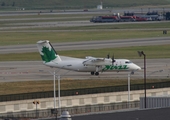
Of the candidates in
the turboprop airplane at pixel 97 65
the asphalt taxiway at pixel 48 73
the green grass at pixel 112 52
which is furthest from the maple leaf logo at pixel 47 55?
the green grass at pixel 112 52

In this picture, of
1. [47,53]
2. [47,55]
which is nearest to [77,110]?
[47,55]

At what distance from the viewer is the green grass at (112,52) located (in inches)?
5320

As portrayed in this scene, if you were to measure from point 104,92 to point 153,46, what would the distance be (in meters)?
69.4

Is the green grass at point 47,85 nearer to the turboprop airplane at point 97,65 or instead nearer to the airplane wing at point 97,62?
the turboprop airplane at point 97,65

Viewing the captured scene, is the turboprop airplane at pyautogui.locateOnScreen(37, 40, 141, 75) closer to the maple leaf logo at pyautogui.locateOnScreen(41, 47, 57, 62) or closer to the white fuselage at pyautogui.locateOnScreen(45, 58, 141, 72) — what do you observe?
the white fuselage at pyautogui.locateOnScreen(45, 58, 141, 72)

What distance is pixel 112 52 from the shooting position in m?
144

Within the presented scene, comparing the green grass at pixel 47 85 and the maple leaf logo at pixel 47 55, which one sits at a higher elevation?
the maple leaf logo at pixel 47 55

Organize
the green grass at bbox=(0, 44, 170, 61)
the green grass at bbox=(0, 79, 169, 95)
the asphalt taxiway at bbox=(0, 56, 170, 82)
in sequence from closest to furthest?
the green grass at bbox=(0, 79, 169, 95) → the asphalt taxiway at bbox=(0, 56, 170, 82) → the green grass at bbox=(0, 44, 170, 61)

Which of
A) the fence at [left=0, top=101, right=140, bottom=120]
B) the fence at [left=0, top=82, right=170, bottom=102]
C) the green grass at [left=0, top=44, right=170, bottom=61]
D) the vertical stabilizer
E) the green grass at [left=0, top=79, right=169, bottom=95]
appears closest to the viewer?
the fence at [left=0, top=101, right=140, bottom=120]

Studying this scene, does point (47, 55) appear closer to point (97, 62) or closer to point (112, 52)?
point (97, 62)

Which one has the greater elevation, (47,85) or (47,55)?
(47,55)

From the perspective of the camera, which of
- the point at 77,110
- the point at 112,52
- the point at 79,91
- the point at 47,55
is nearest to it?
the point at 77,110

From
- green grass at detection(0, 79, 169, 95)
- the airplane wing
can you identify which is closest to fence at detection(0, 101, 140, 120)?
green grass at detection(0, 79, 169, 95)

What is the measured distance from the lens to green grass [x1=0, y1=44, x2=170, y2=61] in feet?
443
